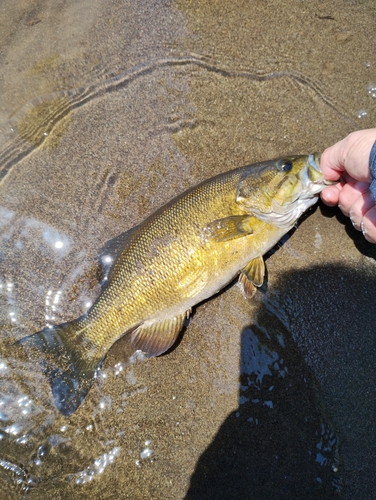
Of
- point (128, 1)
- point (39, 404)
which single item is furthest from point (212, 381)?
point (128, 1)

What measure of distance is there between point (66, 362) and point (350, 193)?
9.47 ft

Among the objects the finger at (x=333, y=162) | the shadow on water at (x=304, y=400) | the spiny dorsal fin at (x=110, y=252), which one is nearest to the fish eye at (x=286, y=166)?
the finger at (x=333, y=162)

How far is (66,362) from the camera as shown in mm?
3293

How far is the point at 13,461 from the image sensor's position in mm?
3318

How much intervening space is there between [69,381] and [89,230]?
1.38m

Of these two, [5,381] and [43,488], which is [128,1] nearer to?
[5,381]

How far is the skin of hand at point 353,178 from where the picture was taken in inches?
116

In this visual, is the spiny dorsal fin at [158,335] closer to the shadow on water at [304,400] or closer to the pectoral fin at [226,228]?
the shadow on water at [304,400]

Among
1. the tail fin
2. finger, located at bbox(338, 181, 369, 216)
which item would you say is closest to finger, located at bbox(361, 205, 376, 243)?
finger, located at bbox(338, 181, 369, 216)

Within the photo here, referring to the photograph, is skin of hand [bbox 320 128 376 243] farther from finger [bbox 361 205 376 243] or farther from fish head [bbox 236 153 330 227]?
fish head [bbox 236 153 330 227]

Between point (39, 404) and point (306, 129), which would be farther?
point (306, 129)

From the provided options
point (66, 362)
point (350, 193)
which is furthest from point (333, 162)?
point (66, 362)

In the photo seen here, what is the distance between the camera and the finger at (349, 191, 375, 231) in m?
3.22

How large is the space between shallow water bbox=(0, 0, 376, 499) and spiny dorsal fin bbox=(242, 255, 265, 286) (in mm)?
276
